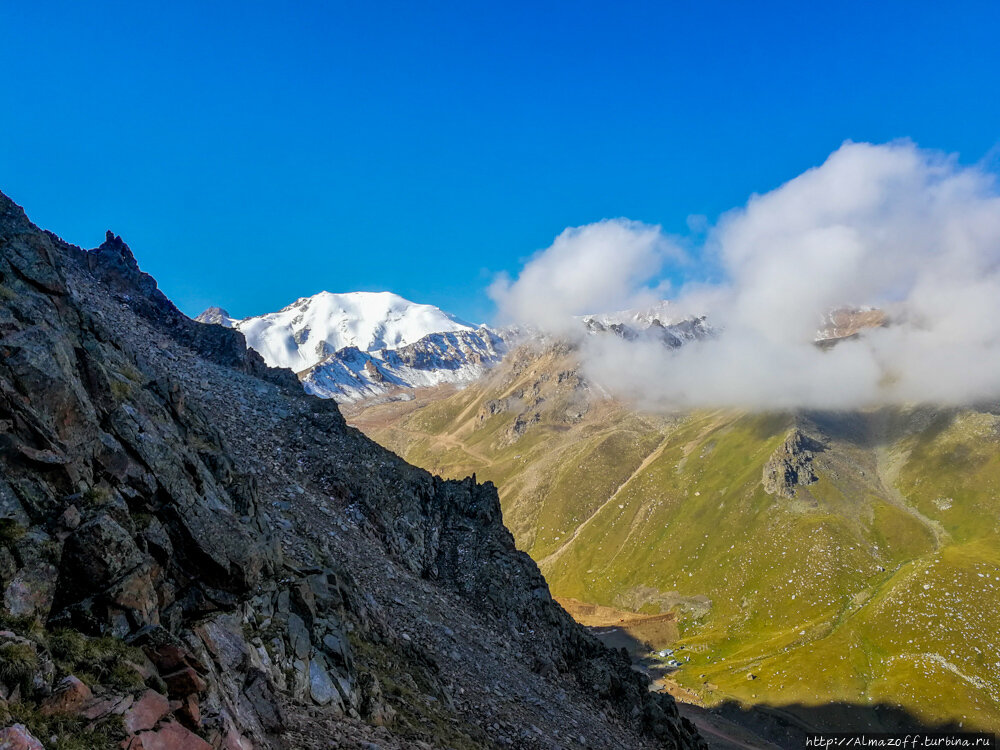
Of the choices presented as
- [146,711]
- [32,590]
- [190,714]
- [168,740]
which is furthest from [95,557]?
[168,740]

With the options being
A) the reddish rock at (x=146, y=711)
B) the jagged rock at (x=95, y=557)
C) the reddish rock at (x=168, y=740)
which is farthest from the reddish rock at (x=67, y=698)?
the jagged rock at (x=95, y=557)

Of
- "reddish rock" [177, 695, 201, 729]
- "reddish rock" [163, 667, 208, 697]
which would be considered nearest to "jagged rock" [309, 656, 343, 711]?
"reddish rock" [163, 667, 208, 697]

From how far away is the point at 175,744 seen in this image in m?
14.3

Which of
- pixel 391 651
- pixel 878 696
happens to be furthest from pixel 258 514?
pixel 878 696

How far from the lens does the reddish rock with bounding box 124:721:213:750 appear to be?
13.6 m

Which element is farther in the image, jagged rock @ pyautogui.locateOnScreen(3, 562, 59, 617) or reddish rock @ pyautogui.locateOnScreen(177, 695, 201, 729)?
reddish rock @ pyautogui.locateOnScreen(177, 695, 201, 729)

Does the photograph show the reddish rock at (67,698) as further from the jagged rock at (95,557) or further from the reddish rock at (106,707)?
the jagged rock at (95,557)

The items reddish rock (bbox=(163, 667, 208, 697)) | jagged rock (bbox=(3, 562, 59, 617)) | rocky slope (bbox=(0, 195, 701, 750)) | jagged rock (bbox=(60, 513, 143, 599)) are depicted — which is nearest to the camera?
jagged rock (bbox=(3, 562, 59, 617))

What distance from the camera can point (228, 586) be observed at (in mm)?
22328

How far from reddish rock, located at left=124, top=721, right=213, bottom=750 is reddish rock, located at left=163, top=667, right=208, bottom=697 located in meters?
1.19

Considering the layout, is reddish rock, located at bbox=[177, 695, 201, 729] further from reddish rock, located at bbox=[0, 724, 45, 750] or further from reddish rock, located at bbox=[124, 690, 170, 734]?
reddish rock, located at bbox=[0, 724, 45, 750]

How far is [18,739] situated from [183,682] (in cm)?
467

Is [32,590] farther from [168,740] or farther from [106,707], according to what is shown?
[168,740]

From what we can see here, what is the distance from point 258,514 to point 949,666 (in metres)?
188
